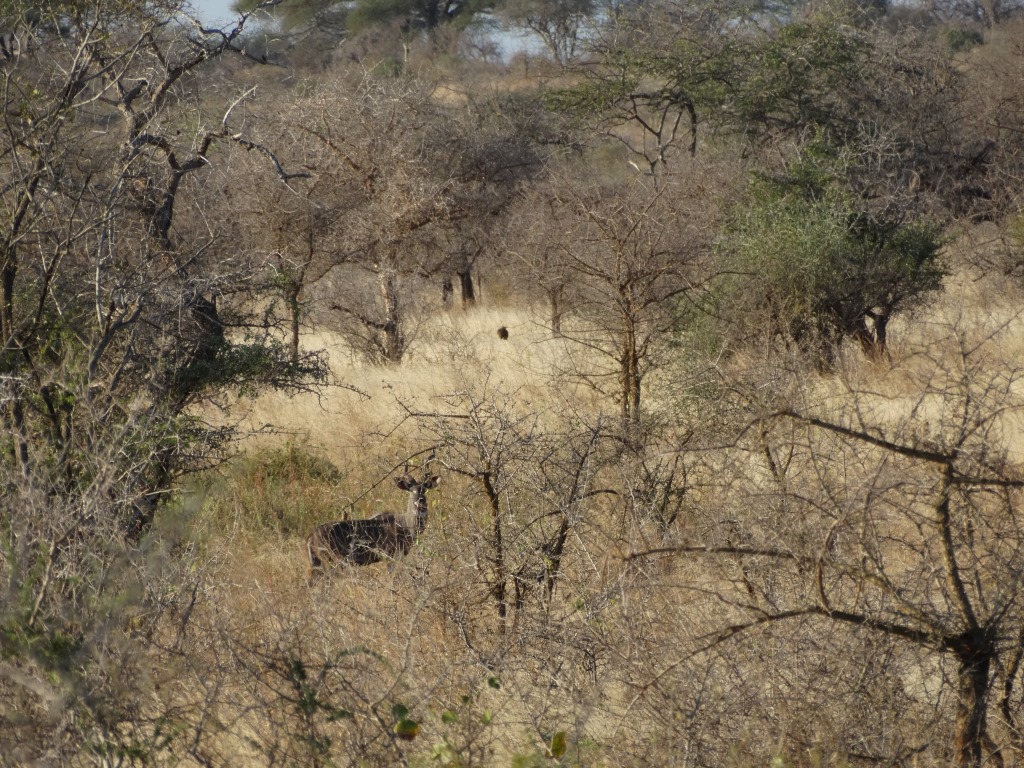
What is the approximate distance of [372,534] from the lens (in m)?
5.86

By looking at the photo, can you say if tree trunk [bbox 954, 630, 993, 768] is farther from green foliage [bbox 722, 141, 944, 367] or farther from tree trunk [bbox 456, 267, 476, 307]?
tree trunk [bbox 456, 267, 476, 307]

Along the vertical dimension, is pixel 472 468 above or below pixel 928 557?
above

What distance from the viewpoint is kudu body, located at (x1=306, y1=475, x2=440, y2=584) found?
18.6 ft

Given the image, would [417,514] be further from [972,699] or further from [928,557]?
[972,699]

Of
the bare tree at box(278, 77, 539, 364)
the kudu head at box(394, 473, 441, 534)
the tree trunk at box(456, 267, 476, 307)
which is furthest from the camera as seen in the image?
the tree trunk at box(456, 267, 476, 307)

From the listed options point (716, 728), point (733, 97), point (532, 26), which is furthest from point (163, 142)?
point (532, 26)

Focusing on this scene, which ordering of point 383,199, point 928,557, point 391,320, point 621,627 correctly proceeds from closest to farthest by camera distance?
point 928,557
point 621,627
point 391,320
point 383,199

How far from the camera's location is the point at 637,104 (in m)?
18.5

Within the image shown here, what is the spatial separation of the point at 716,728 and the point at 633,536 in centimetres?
113

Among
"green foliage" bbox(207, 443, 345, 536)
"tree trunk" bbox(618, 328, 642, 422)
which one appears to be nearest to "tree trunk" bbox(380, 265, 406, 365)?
"green foliage" bbox(207, 443, 345, 536)

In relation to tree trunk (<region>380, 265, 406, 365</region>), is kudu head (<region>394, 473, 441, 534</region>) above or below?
below

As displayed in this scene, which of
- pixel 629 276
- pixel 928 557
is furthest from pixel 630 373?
pixel 928 557

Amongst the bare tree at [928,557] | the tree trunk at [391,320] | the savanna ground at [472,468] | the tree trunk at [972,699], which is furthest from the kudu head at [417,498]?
the tree trunk at [391,320]

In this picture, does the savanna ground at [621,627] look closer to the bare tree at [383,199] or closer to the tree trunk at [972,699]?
the tree trunk at [972,699]
